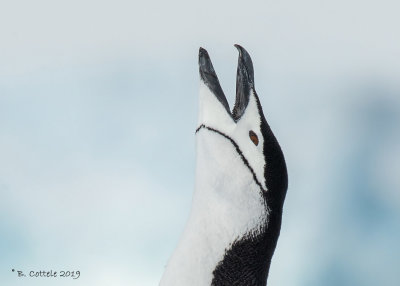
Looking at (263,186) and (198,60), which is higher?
(198,60)

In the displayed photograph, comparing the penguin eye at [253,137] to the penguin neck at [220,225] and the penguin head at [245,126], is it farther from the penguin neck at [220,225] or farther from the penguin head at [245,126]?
the penguin neck at [220,225]

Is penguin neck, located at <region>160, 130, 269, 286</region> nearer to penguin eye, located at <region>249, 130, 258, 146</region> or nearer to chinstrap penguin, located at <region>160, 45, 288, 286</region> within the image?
chinstrap penguin, located at <region>160, 45, 288, 286</region>

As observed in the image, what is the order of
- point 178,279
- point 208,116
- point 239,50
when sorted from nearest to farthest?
point 178,279
point 208,116
point 239,50

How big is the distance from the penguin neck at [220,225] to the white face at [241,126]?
5 centimetres

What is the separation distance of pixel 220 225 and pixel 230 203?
13 centimetres

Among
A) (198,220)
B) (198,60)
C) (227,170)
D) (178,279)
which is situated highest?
(198,60)

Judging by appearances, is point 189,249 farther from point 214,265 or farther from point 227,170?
point 227,170

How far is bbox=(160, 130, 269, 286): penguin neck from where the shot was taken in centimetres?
354

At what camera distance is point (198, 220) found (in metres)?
3.62

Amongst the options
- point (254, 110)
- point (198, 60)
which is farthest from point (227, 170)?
point (198, 60)

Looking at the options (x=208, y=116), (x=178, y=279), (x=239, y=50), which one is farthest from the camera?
(x=239, y=50)

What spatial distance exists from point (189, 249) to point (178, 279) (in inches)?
6.5

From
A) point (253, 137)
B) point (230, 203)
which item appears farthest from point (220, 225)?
point (253, 137)

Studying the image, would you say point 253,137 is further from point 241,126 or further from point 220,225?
point 220,225
